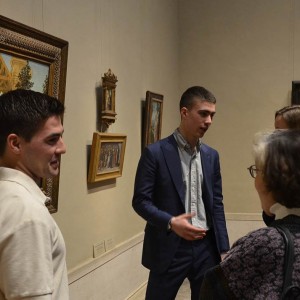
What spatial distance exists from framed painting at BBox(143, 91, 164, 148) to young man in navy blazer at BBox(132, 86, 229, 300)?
1.57 metres

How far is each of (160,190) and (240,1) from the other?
4.02m

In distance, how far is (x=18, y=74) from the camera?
2.73 meters

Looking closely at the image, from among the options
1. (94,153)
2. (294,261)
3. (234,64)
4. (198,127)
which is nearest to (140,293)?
(94,153)

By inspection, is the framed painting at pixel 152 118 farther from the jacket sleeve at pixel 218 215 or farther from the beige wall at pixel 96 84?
the jacket sleeve at pixel 218 215

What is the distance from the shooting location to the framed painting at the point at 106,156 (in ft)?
12.2

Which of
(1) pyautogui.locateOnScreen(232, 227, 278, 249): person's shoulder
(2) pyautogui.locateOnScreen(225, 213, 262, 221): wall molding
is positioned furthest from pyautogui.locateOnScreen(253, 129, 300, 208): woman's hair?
(2) pyautogui.locateOnScreen(225, 213, 262, 221): wall molding

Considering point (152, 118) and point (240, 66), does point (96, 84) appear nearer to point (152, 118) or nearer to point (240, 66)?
point (152, 118)

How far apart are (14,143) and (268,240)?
0.90 metres

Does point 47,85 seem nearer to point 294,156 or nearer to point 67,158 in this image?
point 67,158

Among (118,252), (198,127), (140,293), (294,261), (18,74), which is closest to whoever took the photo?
(294,261)

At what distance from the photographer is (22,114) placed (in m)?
1.54

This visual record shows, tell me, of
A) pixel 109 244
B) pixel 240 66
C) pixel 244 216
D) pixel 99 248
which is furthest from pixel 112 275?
pixel 240 66

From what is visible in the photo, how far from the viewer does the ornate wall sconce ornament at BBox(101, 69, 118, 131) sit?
3.85m

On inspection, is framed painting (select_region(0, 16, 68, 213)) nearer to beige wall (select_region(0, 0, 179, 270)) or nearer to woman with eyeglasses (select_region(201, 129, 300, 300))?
beige wall (select_region(0, 0, 179, 270))
